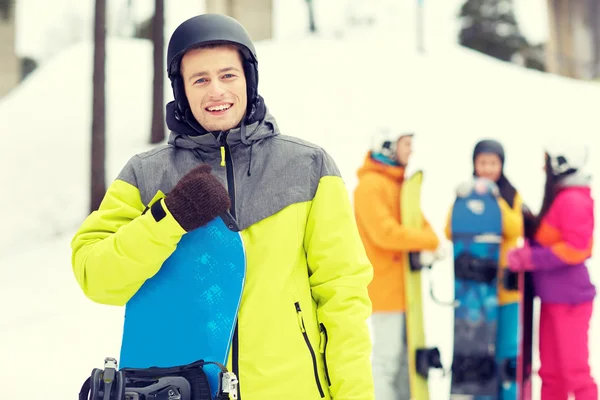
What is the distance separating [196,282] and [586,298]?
3.31 meters

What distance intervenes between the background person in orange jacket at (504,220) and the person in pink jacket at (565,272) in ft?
0.44

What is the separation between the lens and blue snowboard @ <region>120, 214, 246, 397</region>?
1.87 metres

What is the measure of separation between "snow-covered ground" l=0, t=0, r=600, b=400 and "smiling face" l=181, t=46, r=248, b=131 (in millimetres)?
4189

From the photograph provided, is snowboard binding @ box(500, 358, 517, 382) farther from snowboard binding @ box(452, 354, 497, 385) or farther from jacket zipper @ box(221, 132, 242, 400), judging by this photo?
jacket zipper @ box(221, 132, 242, 400)

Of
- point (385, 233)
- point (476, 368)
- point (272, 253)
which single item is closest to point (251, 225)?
point (272, 253)

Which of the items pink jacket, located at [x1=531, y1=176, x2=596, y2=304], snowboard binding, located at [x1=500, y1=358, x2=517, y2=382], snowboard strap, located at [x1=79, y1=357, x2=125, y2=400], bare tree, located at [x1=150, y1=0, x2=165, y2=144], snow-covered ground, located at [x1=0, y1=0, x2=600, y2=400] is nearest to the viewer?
snowboard strap, located at [x1=79, y1=357, x2=125, y2=400]

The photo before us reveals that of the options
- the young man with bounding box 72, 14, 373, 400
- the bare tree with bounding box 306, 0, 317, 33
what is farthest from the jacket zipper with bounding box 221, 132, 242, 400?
the bare tree with bounding box 306, 0, 317, 33

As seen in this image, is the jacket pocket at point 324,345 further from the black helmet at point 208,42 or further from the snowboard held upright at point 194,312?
the black helmet at point 208,42

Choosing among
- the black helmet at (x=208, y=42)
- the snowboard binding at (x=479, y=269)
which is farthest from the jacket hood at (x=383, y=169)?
the black helmet at (x=208, y=42)

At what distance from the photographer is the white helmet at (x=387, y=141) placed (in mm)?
4832

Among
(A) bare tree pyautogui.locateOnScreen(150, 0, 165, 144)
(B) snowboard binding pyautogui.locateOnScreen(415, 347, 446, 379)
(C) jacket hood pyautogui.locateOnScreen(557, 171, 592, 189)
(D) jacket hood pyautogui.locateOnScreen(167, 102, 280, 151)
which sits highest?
(A) bare tree pyautogui.locateOnScreen(150, 0, 165, 144)

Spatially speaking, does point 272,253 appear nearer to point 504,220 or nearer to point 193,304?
point 193,304

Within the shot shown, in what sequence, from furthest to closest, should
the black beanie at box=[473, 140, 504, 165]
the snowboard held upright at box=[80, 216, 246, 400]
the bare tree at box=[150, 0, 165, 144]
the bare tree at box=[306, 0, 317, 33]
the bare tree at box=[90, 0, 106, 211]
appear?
1. the bare tree at box=[306, 0, 317, 33]
2. the bare tree at box=[150, 0, 165, 144]
3. the bare tree at box=[90, 0, 106, 211]
4. the black beanie at box=[473, 140, 504, 165]
5. the snowboard held upright at box=[80, 216, 246, 400]

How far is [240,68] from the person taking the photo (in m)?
2.08
